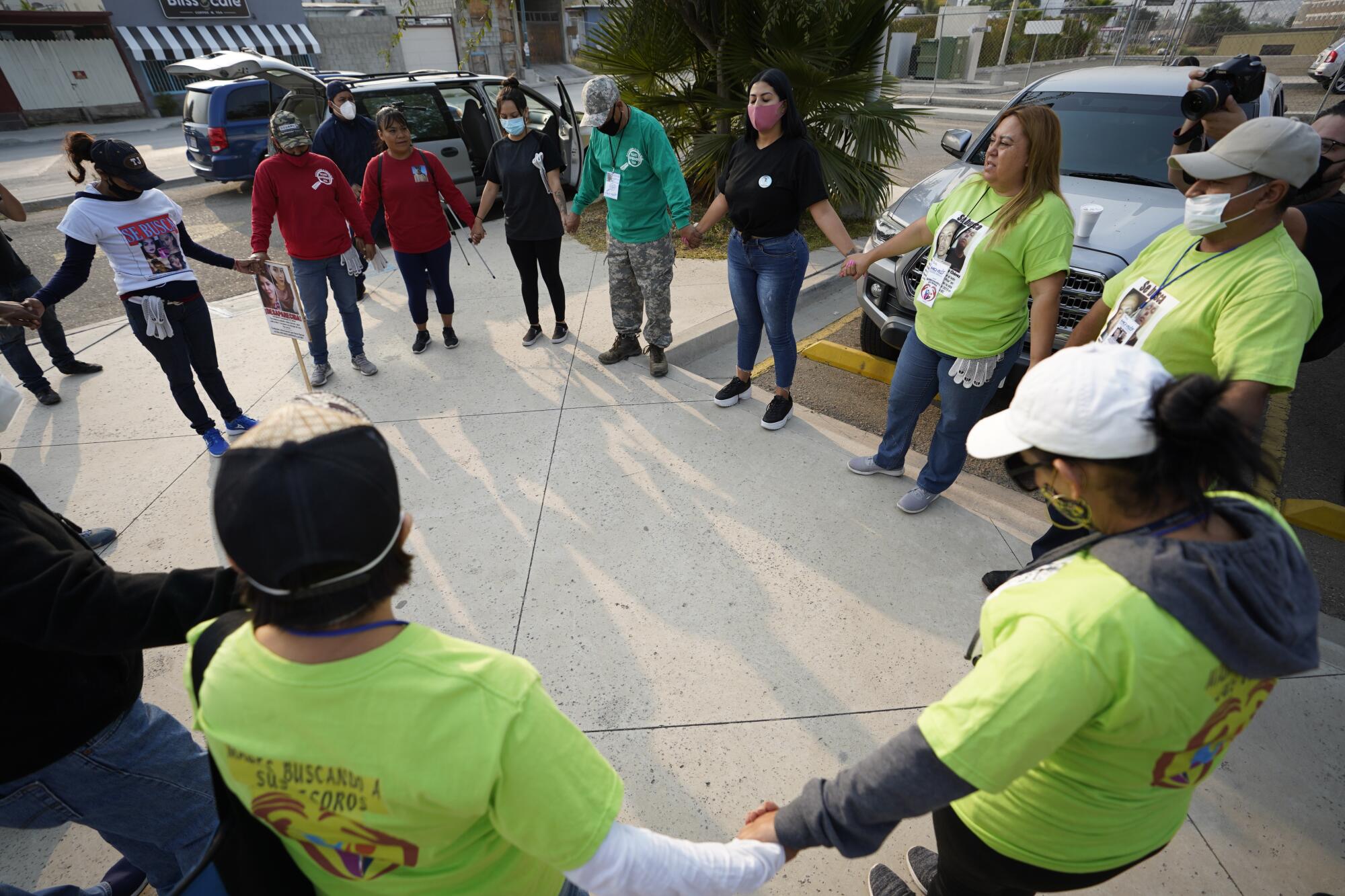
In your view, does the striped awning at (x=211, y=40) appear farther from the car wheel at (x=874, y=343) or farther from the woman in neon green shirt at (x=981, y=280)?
the woman in neon green shirt at (x=981, y=280)

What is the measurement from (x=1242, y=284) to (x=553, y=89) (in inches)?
1081

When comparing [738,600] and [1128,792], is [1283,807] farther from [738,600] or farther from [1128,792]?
[738,600]

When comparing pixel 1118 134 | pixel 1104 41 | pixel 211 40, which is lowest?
pixel 1118 134

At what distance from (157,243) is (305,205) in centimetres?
101

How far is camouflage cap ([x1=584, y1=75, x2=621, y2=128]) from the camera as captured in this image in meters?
4.24

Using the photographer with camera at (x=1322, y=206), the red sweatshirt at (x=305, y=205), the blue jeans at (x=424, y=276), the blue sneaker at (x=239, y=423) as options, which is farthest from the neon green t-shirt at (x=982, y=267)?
the blue sneaker at (x=239, y=423)

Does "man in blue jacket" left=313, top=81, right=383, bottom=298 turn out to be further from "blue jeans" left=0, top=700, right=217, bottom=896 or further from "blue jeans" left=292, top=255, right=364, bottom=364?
"blue jeans" left=0, top=700, right=217, bottom=896

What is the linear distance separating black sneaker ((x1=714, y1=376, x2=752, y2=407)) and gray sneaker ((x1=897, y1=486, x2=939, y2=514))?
1.41m

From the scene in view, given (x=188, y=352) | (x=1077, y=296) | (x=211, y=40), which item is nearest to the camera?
(x=1077, y=296)

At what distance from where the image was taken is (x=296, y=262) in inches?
186

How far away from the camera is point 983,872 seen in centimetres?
149

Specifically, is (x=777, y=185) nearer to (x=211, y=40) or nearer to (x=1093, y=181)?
(x=1093, y=181)

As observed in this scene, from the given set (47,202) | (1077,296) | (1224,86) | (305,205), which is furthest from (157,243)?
(47,202)

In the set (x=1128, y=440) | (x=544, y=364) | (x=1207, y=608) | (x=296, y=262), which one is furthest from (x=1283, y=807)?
(x=296, y=262)
